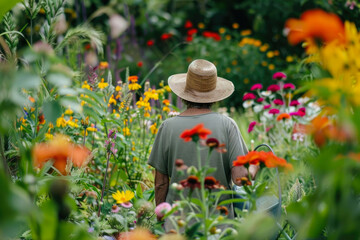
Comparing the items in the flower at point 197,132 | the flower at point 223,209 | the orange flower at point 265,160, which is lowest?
the flower at point 223,209

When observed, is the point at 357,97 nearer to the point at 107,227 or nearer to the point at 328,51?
the point at 328,51

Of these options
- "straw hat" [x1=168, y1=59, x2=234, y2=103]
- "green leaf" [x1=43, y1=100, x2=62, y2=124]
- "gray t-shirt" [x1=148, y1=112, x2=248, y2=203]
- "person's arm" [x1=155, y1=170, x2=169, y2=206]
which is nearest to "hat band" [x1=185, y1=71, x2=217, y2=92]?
"straw hat" [x1=168, y1=59, x2=234, y2=103]

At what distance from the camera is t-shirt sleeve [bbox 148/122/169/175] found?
219 cm

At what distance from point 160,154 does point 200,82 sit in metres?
0.39

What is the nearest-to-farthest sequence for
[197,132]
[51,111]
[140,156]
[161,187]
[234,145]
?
[51,111] < [197,132] < [234,145] < [161,187] < [140,156]

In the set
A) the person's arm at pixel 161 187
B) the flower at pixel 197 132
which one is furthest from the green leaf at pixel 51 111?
the person's arm at pixel 161 187

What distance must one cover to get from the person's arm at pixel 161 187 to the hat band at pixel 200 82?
1.48 feet

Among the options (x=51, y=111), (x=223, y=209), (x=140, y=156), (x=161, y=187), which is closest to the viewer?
(x=51, y=111)

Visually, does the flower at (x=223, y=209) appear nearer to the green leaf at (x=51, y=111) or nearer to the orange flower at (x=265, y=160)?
the orange flower at (x=265, y=160)

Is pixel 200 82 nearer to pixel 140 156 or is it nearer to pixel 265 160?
pixel 265 160

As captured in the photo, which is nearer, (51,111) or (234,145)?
(51,111)

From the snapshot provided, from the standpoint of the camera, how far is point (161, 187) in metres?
2.26

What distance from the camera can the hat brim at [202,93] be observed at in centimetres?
217

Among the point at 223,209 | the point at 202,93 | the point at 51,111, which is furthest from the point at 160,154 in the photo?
the point at 51,111
